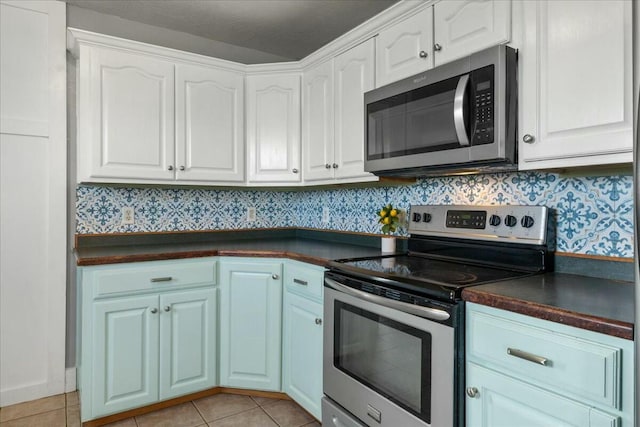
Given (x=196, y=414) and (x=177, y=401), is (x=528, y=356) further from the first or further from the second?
(x=177, y=401)

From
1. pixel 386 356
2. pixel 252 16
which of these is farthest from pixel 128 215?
pixel 386 356

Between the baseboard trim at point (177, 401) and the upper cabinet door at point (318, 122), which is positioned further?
the upper cabinet door at point (318, 122)

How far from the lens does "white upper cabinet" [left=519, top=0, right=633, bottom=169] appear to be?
3.84ft

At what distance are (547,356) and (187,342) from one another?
6.00 feet

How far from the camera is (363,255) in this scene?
2.09 metres

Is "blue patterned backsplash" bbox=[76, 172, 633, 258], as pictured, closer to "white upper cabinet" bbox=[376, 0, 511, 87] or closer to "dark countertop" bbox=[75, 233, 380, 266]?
"dark countertop" bbox=[75, 233, 380, 266]

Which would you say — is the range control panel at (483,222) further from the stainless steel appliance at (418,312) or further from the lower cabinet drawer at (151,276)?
the lower cabinet drawer at (151,276)

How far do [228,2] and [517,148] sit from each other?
1.86 meters

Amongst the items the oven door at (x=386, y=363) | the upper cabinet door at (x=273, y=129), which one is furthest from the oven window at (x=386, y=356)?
the upper cabinet door at (x=273, y=129)

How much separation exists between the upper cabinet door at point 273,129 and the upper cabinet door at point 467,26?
3.88ft

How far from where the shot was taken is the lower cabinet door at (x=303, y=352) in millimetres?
2004

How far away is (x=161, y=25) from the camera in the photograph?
2.74m

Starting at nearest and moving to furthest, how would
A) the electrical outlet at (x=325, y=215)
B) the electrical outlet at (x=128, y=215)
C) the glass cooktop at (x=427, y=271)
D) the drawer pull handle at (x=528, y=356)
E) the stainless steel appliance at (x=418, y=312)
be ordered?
the drawer pull handle at (x=528, y=356) < the stainless steel appliance at (x=418, y=312) < the glass cooktop at (x=427, y=271) < the electrical outlet at (x=128, y=215) < the electrical outlet at (x=325, y=215)

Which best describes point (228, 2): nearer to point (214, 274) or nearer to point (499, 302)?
point (214, 274)
